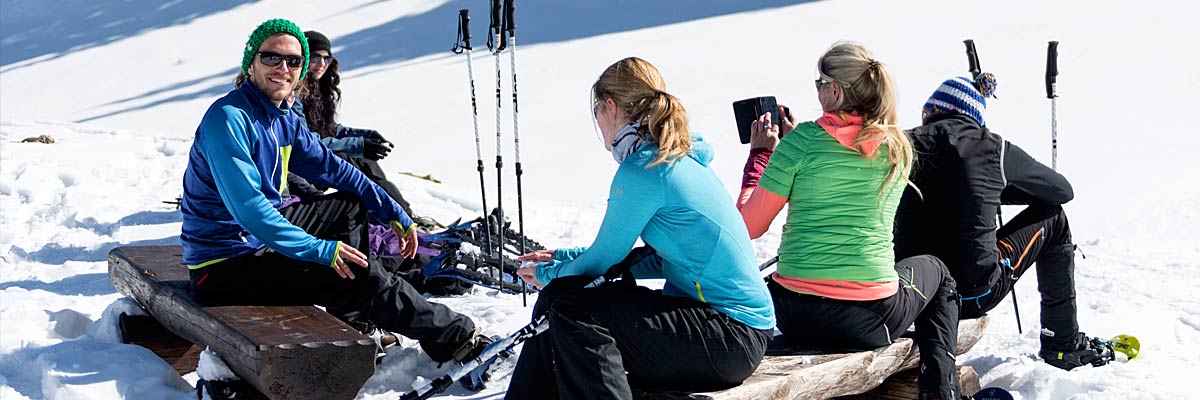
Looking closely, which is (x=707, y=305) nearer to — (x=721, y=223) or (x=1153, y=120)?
(x=721, y=223)

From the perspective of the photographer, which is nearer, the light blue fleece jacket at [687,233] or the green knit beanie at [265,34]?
the light blue fleece jacket at [687,233]

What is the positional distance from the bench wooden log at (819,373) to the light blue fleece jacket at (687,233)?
0.19m

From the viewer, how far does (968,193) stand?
4055 mm

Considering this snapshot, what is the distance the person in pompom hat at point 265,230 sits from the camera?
12.0 feet

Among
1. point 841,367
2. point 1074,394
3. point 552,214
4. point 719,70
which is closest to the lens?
point 841,367

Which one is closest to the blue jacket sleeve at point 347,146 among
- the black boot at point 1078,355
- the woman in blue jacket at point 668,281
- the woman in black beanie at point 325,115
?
the woman in black beanie at point 325,115

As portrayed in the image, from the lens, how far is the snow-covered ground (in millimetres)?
4551

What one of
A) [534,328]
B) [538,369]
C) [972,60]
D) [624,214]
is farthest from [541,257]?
[972,60]

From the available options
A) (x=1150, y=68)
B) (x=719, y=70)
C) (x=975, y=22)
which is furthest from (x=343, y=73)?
(x=1150, y=68)

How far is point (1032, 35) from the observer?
14.0 meters

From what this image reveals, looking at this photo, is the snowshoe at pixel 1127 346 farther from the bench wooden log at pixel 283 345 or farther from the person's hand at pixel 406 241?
the bench wooden log at pixel 283 345

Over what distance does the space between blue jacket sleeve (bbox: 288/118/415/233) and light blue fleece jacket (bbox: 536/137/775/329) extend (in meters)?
1.40

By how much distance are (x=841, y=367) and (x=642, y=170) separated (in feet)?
3.17

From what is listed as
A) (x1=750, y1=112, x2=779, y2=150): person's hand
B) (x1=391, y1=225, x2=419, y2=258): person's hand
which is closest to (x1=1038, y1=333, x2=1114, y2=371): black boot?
(x1=750, y1=112, x2=779, y2=150): person's hand
